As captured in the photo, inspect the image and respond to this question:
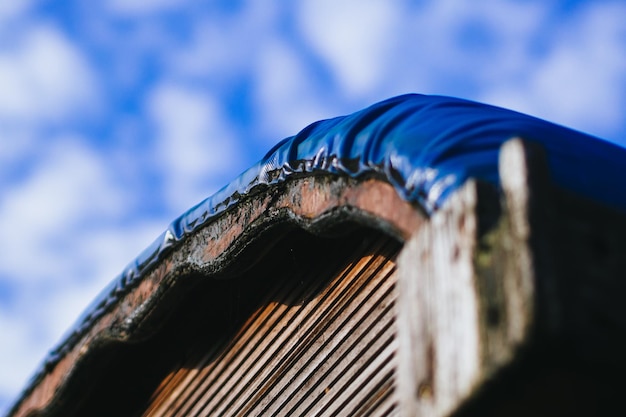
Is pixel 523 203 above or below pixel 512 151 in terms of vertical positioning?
below

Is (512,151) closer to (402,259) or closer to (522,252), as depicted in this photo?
(522,252)

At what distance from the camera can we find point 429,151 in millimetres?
3014

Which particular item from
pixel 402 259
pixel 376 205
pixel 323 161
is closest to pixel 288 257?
pixel 323 161

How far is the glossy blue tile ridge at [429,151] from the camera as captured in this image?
289 cm

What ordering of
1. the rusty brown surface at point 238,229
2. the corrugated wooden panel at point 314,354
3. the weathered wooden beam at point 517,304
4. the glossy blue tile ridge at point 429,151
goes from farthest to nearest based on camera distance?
the corrugated wooden panel at point 314,354 → the rusty brown surface at point 238,229 → the glossy blue tile ridge at point 429,151 → the weathered wooden beam at point 517,304

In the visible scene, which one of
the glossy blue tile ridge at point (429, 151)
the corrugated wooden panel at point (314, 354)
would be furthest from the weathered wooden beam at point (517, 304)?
the corrugated wooden panel at point (314, 354)

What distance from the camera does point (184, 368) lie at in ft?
17.9

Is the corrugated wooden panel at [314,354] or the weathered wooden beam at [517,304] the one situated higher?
the corrugated wooden panel at [314,354]

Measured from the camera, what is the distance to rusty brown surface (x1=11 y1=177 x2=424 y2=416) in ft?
10.5

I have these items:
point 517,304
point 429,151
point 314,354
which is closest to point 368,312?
point 314,354

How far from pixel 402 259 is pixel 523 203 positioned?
492 mm

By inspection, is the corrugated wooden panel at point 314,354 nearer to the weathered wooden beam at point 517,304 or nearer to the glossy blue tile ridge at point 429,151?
the glossy blue tile ridge at point 429,151

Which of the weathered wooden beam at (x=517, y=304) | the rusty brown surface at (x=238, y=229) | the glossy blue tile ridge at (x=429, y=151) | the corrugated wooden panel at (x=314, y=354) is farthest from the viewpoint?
the corrugated wooden panel at (x=314, y=354)

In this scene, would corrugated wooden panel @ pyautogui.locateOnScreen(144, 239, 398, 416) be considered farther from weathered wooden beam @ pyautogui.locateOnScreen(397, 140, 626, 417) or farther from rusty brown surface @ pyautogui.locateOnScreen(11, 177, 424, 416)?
weathered wooden beam @ pyautogui.locateOnScreen(397, 140, 626, 417)
